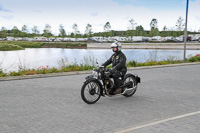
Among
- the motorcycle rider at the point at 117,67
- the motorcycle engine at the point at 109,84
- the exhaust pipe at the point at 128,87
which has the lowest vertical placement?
the exhaust pipe at the point at 128,87

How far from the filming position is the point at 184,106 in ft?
20.1

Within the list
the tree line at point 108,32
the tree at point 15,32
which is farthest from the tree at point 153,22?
the tree at point 15,32

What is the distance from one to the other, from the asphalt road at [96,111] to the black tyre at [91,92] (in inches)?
6.7

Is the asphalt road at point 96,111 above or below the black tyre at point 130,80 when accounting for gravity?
below

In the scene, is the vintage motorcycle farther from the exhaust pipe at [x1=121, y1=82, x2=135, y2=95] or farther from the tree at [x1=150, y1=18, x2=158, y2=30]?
the tree at [x1=150, y1=18, x2=158, y2=30]

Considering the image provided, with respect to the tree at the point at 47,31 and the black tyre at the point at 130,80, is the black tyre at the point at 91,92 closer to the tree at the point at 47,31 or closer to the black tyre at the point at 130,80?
the black tyre at the point at 130,80

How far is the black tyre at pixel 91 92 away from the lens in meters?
6.20

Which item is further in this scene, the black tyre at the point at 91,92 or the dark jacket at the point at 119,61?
the dark jacket at the point at 119,61

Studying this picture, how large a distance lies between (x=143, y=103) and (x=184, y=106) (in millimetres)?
1104

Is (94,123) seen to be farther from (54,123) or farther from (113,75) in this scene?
(113,75)

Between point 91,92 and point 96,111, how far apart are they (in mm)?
825

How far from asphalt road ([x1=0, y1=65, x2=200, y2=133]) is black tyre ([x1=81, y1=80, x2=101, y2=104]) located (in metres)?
0.17

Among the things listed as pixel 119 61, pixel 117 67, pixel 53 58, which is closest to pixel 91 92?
pixel 117 67

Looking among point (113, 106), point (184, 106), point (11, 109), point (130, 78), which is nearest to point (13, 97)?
point (11, 109)
